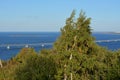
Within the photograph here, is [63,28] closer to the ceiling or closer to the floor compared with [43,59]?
closer to the ceiling

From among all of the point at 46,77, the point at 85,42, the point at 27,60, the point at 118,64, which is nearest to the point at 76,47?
the point at 85,42

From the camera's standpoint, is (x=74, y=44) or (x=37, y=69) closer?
(x=74, y=44)

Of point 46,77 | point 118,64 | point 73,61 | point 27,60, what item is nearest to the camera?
point 73,61

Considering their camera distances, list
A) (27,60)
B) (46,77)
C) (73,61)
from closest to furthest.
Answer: (73,61) < (46,77) < (27,60)

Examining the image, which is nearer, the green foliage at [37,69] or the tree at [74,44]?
the tree at [74,44]

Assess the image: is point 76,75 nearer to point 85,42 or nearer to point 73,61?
point 73,61

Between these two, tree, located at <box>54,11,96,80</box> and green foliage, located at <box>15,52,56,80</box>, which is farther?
green foliage, located at <box>15,52,56,80</box>

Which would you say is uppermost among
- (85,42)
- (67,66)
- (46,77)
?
(85,42)

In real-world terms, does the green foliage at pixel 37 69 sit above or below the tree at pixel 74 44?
below

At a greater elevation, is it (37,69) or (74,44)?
(74,44)

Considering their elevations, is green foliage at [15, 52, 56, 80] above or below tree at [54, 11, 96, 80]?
below

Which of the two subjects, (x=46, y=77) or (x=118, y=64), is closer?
(x=46, y=77)

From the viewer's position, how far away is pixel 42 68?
70.2 ft

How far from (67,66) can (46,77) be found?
13.8 ft
